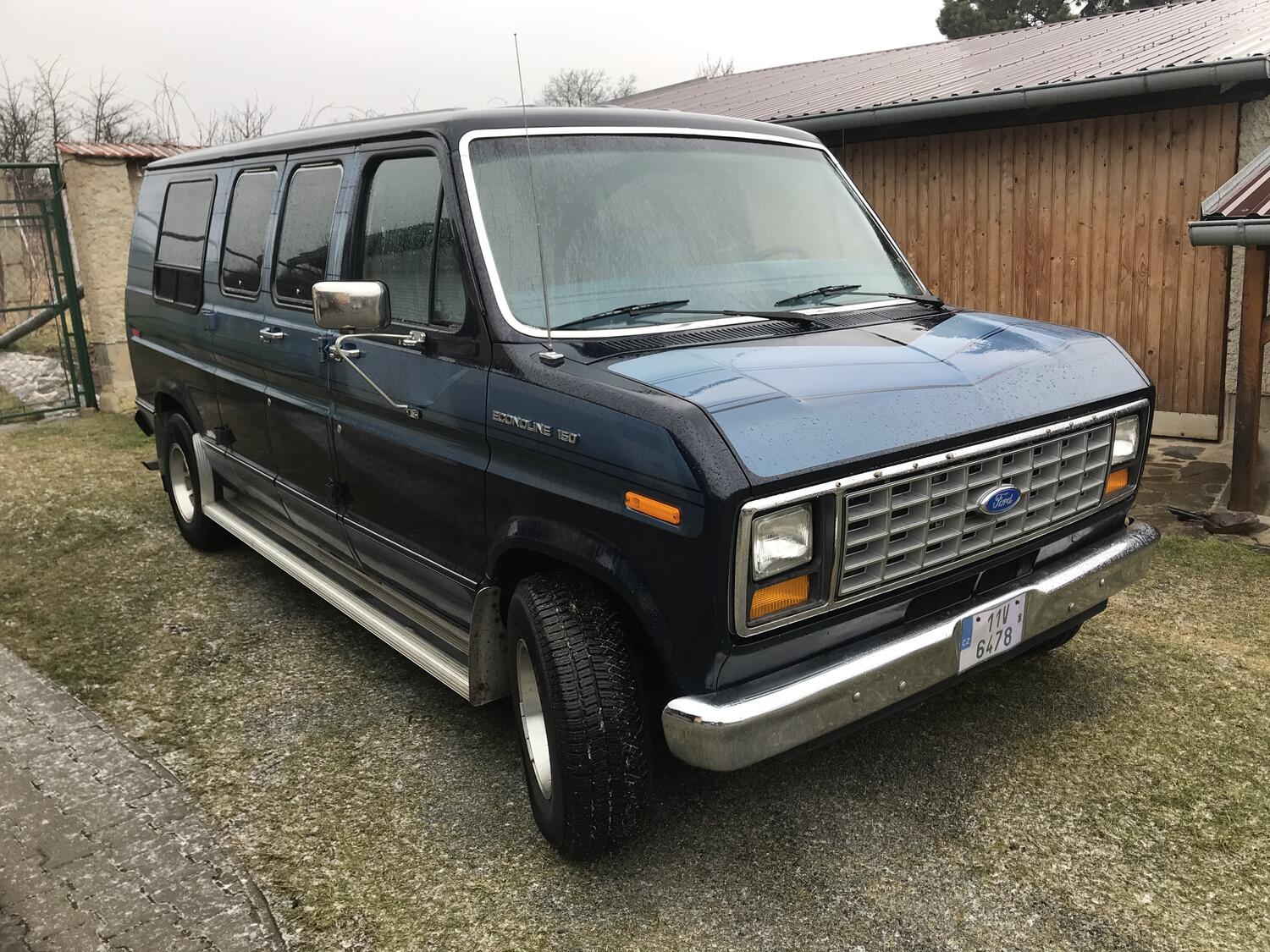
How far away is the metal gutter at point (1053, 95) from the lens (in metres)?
7.08

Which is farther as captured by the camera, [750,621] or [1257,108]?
[1257,108]

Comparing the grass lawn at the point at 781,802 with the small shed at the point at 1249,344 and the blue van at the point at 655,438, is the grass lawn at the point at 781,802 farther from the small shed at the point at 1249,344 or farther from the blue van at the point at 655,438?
the small shed at the point at 1249,344

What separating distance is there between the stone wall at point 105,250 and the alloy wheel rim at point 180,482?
4.64 meters

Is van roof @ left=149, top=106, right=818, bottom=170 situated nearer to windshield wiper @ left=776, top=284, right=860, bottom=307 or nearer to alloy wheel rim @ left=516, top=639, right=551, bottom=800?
windshield wiper @ left=776, top=284, right=860, bottom=307

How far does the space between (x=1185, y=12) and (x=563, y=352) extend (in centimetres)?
1015

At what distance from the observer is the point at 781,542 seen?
2635 mm

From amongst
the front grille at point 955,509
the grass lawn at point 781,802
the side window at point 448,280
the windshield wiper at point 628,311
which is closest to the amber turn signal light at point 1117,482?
the front grille at point 955,509

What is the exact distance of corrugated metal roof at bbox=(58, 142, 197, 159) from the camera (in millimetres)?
10055

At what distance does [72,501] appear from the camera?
24.4 feet

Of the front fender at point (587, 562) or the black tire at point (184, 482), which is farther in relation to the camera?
the black tire at point (184, 482)

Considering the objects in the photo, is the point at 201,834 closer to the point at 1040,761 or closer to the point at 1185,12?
the point at 1040,761

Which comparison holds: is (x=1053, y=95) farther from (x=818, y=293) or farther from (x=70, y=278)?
(x=70, y=278)

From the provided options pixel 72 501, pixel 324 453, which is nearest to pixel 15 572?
pixel 72 501

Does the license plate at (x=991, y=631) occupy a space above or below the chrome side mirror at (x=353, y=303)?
below
